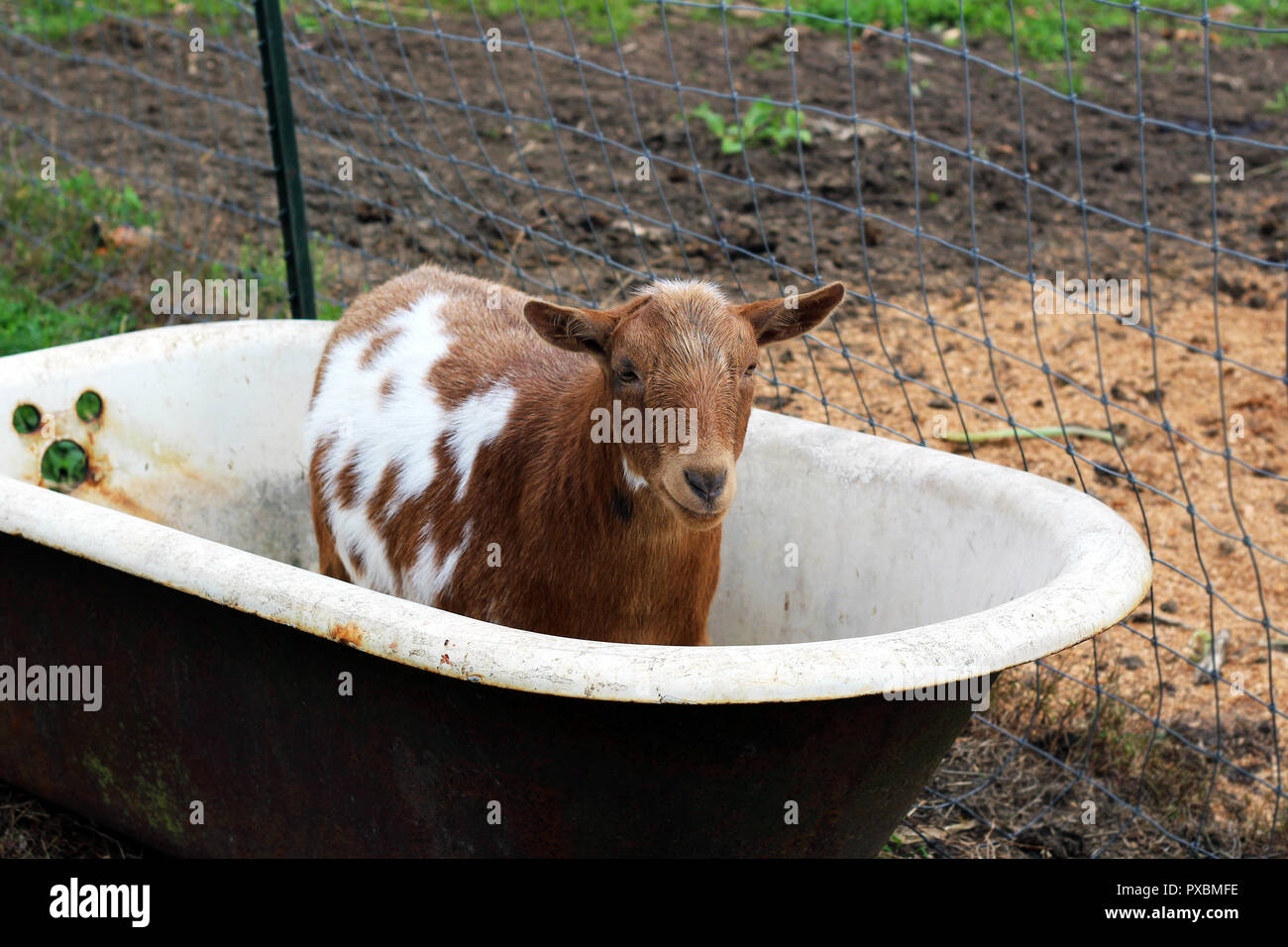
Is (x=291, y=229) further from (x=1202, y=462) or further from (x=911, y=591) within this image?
(x=1202, y=462)

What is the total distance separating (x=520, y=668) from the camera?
2.12m

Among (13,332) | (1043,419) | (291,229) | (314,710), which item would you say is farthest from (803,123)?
(314,710)

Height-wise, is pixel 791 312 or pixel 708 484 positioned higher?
pixel 791 312

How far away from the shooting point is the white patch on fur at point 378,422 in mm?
3199

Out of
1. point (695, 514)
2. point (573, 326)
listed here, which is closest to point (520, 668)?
point (695, 514)

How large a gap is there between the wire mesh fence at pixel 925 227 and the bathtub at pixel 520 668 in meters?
0.53

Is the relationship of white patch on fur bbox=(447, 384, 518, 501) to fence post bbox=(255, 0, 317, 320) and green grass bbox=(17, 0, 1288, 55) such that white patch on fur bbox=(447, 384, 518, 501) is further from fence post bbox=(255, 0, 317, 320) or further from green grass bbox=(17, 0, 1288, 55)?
green grass bbox=(17, 0, 1288, 55)

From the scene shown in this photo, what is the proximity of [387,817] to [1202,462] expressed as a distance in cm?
352

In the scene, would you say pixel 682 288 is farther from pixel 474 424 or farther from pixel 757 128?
pixel 757 128

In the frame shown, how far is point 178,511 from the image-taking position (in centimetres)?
388

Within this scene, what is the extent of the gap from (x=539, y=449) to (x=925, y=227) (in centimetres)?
393

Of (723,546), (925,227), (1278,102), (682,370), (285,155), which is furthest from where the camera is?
(1278,102)

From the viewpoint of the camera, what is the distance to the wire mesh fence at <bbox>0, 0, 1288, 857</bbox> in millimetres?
3576

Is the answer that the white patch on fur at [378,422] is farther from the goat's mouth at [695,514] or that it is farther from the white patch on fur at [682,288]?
the goat's mouth at [695,514]
